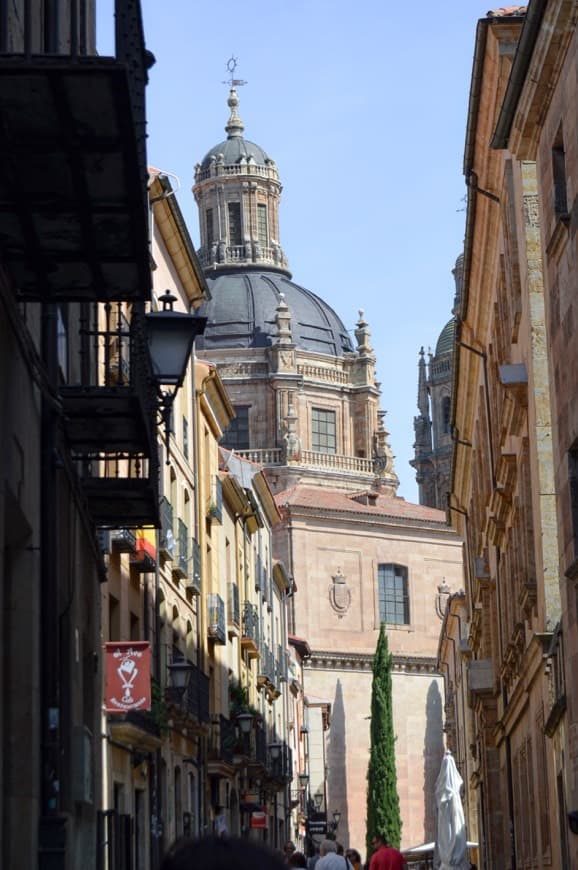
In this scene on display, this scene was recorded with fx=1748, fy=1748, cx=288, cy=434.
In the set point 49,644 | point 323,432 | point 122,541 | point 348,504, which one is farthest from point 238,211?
point 49,644

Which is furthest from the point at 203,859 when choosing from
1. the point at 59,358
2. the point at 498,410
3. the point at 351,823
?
the point at 351,823

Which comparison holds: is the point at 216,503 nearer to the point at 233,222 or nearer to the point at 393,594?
the point at 393,594

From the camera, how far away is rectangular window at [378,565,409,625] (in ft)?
268

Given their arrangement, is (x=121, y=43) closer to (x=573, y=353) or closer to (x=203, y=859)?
(x=573, y=353)

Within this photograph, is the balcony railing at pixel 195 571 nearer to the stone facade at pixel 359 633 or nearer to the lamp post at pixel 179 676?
Result: the lamp post at pixel 179 676

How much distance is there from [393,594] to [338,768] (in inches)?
346

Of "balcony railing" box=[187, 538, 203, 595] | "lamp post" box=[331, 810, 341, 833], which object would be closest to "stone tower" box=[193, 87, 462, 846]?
"lamp post" box=[331, 810, 341, 833]

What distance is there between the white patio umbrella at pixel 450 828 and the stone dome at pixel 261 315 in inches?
2173

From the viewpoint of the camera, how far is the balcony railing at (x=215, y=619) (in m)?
35.7

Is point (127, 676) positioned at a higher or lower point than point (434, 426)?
lower

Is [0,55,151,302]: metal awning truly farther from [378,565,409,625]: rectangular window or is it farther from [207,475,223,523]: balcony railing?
[378,565,409,625]: rectangular window

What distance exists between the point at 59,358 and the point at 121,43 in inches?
153

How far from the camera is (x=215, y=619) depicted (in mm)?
36031

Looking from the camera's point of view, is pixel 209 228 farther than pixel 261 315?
Yes
